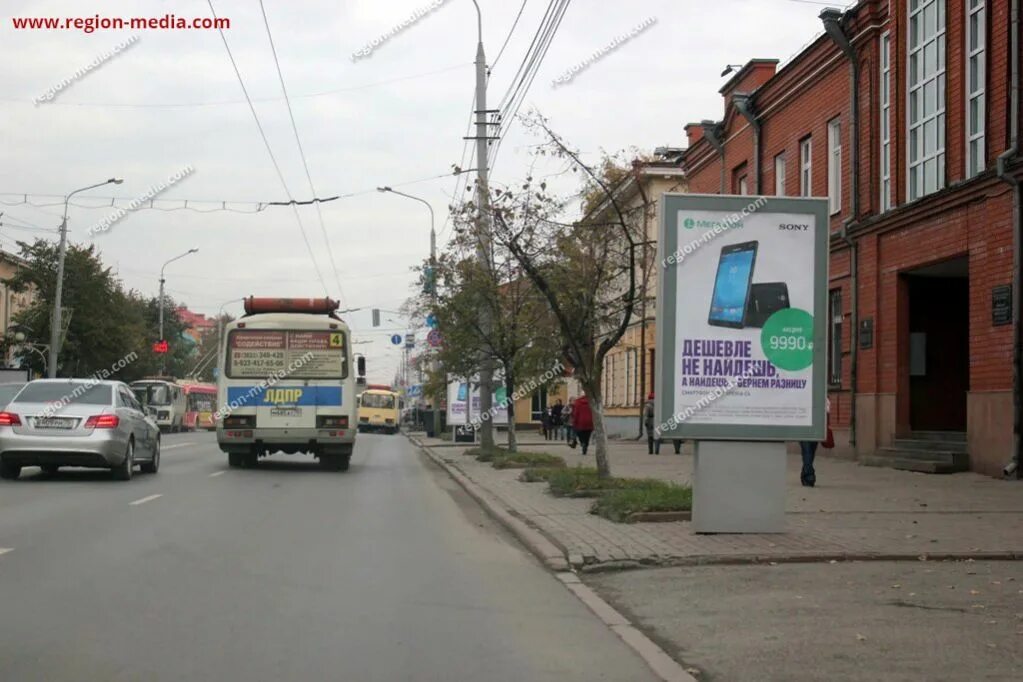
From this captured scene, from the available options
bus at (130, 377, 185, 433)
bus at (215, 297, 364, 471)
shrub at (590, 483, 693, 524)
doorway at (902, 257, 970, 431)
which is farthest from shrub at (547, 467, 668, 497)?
bus at (130, 377, 185, 433)

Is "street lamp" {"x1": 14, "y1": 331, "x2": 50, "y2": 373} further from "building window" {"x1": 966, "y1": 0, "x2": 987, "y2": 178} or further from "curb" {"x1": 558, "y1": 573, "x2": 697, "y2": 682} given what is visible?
"curb" {"x1": 558, "y1": 573, "x2": 697, "y2": 682}

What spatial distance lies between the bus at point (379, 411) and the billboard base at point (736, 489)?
52753 mm

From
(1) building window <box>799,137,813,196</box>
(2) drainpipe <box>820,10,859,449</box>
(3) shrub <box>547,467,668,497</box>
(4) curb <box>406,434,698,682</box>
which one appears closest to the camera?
(4) curb <box>406,434,698,682</box>

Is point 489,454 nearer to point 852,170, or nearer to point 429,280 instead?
point 429,280

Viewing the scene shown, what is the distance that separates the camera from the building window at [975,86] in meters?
19.1

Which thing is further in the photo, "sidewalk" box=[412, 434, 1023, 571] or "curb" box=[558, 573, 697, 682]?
"sidewalk" box=[412, 434, 1023, 571]

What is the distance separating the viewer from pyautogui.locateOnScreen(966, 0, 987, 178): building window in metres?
19.1

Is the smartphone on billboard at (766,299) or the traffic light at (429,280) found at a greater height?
the traffic light at (429,280)

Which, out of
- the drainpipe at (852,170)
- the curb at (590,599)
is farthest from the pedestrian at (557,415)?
the curb at (590,599)

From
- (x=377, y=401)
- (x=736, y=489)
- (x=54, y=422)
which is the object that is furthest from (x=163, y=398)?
(x=736, y=489)

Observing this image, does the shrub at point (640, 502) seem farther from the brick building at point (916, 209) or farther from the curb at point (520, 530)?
the brick building at point (916, 209)

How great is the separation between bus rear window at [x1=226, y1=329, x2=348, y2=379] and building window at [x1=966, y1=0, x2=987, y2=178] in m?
11.5

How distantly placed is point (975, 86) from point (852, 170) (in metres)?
4.88

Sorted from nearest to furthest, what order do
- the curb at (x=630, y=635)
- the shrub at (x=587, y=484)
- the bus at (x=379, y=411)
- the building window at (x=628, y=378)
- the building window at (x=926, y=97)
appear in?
the curb at (x=630, y=635)
the shrub at (x=587, y=484)
the building window at (x=926, y=97)
the building window at (x=628, y=378)
the bus at (x=379, y=411)
